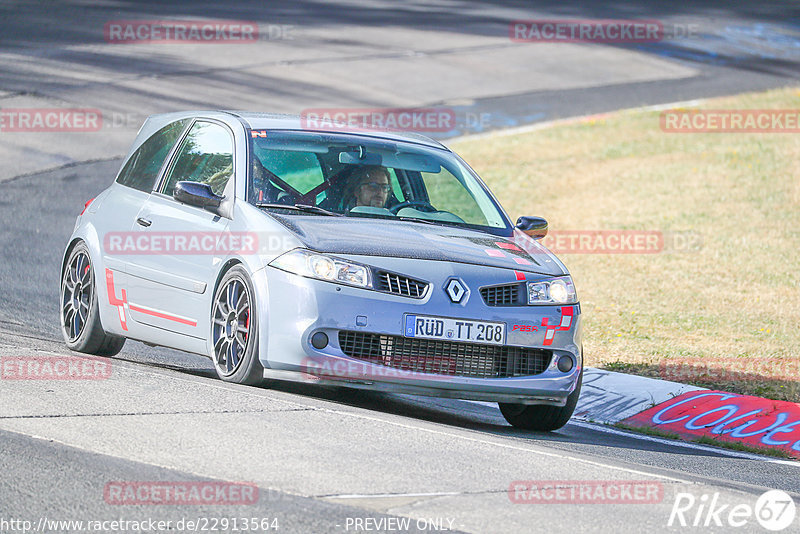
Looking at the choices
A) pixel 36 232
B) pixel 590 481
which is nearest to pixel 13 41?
pixel 36 232

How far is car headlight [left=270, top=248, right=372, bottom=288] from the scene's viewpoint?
282 inches

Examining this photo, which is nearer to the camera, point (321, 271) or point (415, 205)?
point (321, 271)

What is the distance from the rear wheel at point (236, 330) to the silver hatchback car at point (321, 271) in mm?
11

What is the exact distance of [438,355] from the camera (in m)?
7.29

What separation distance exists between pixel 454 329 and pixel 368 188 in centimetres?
147

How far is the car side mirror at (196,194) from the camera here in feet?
25.8

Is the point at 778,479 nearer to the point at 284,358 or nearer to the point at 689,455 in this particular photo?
the point at 689,455

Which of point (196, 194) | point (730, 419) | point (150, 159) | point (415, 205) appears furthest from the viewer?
point (150, 159)

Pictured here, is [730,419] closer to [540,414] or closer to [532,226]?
[540,414]
